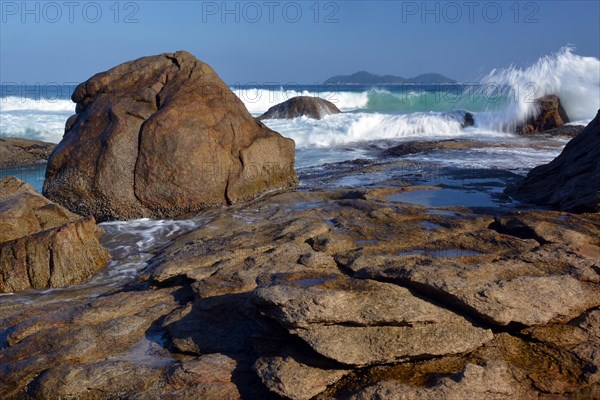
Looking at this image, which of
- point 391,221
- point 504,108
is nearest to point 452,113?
point 504,108

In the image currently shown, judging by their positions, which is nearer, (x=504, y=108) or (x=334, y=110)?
(x=504, y=108)

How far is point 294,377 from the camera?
3.24 m

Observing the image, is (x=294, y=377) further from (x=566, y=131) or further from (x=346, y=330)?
(x=566, y=131)

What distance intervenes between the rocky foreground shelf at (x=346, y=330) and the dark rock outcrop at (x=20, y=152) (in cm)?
1220

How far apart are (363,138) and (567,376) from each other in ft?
55.1

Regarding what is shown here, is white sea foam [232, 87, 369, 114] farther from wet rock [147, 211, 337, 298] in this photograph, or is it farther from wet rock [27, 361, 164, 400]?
wet rock [27, 361, 164, 400]

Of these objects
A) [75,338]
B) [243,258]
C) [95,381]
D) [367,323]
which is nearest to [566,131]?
[243,258]

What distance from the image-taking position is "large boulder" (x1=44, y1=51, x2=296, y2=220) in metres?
8.23

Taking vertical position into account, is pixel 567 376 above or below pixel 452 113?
below

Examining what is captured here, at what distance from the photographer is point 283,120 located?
76.6 ft

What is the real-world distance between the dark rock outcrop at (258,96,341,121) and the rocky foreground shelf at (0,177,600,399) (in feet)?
65.4

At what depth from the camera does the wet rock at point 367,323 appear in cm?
327

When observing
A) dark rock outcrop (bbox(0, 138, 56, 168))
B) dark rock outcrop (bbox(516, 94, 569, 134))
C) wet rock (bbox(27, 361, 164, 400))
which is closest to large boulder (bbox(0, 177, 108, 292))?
wet rock (bbox(27, 361, 164, 400))

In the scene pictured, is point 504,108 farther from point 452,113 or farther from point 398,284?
point 398,284
